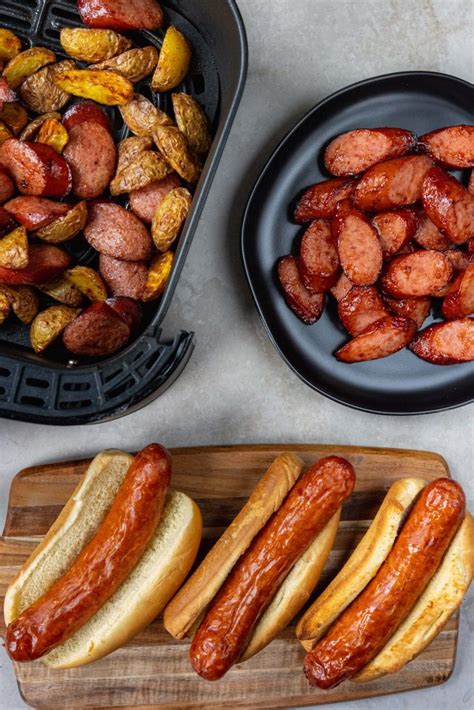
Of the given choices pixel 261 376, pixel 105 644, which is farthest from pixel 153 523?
pixel 261 376

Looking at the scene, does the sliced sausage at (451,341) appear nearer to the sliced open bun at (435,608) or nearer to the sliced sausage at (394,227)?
the sliced sausage at (394,227)

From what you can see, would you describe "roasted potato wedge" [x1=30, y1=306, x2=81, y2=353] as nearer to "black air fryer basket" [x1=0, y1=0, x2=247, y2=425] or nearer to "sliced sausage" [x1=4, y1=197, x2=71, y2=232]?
"black air fryer basket" [x1=0, y1=0, x2=247, y2=425]

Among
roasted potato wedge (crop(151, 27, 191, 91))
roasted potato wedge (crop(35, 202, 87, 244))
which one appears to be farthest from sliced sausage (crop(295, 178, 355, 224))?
roasted potato wedge (crop(35, 202, 87, 244))

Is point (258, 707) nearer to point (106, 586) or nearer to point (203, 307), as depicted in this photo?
point (106, 586)

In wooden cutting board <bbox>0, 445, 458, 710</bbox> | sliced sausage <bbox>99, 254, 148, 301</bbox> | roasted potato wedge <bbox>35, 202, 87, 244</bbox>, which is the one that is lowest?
wooden cutting board <bbox>0, 445, 458, 710</bbox>

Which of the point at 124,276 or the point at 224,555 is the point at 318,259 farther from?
the point at 224,555

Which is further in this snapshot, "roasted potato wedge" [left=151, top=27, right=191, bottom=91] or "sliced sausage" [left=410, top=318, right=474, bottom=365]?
"sliced sausage" [left=410, top=318, right=474, bottom=365]
